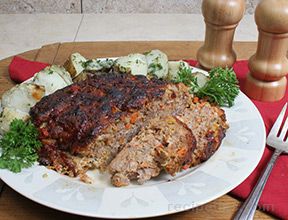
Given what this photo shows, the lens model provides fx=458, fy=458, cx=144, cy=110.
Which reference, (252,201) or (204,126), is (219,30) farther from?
(252,201)

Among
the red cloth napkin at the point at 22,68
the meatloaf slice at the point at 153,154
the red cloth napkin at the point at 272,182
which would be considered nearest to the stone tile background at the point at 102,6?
the red cloth napkin at the point at 22,68

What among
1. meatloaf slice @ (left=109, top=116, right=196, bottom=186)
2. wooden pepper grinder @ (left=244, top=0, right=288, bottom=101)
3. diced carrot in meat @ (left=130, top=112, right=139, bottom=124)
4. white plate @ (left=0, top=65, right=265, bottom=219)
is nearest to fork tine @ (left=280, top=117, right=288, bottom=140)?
white plate @ (left=0, top=65, right=265, bottom=219)

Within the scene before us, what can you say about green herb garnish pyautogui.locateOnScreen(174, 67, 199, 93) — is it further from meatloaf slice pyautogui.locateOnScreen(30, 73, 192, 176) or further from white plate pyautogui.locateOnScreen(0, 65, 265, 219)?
white plate pyautogui.locateOnScreen(0, 65, 265, 219)

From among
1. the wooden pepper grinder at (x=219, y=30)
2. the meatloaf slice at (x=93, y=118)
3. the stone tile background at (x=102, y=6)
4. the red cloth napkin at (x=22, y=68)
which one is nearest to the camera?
the meatloaf slice at (x=93, y=118)

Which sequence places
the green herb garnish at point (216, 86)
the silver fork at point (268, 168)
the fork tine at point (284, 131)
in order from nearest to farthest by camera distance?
the silver fork at point (268, 168) < the fork tine at point (284, 131) < the green herb garnish at point (216, 86)

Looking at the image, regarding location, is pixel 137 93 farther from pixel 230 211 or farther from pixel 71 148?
pixel 230 211

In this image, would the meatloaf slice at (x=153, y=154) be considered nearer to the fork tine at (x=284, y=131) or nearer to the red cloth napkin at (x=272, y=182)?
the red cloth napkin at (x=272, y=182)

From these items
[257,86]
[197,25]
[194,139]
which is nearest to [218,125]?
[194,139]
